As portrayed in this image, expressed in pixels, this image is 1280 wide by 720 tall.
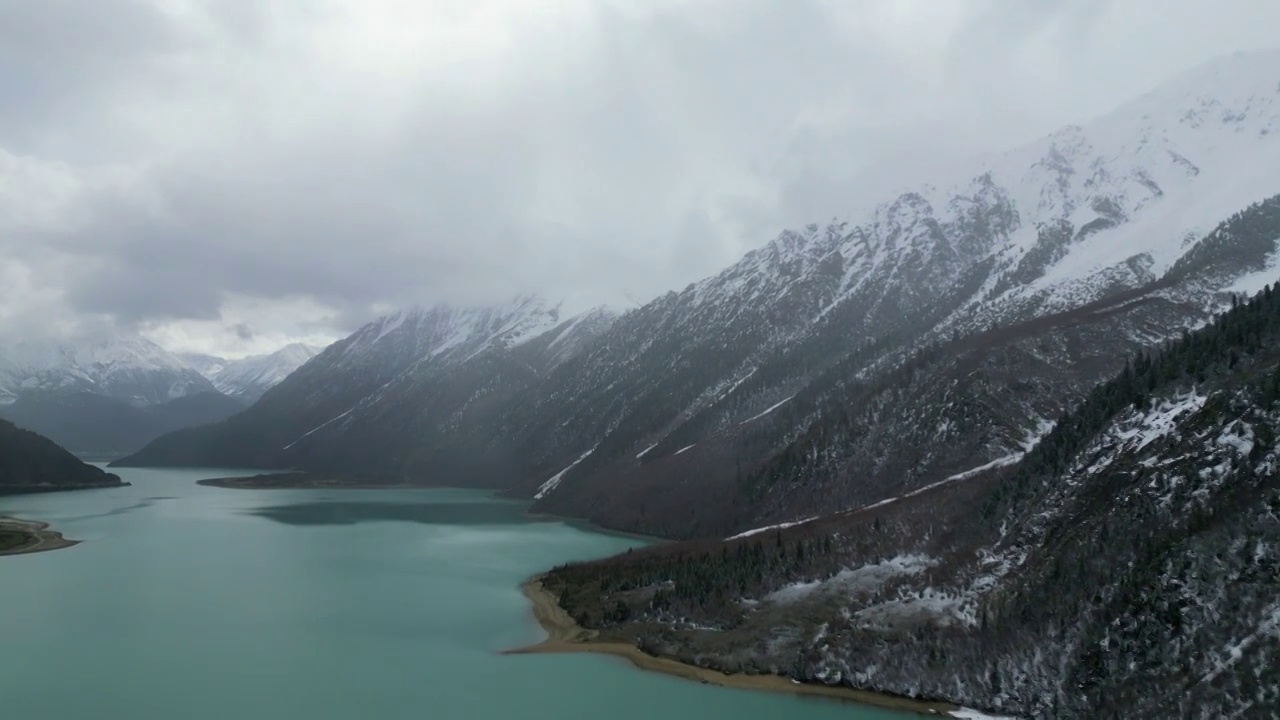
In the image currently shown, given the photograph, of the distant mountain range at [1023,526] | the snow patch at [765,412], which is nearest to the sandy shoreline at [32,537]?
the distant mountain range at [1023,526]

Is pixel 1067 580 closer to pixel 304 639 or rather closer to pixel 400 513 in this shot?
pixel 304 639

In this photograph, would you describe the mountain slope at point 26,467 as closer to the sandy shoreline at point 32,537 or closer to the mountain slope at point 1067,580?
the sandy shoreline at point 32,537

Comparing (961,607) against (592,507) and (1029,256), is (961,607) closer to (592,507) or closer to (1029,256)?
(592,507)

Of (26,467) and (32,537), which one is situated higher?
(26,467)

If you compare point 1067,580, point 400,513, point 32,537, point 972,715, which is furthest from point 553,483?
point 1067,580

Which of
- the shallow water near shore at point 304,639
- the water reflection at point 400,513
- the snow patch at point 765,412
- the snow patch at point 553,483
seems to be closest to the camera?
the shallow water near shore at point 304,639
